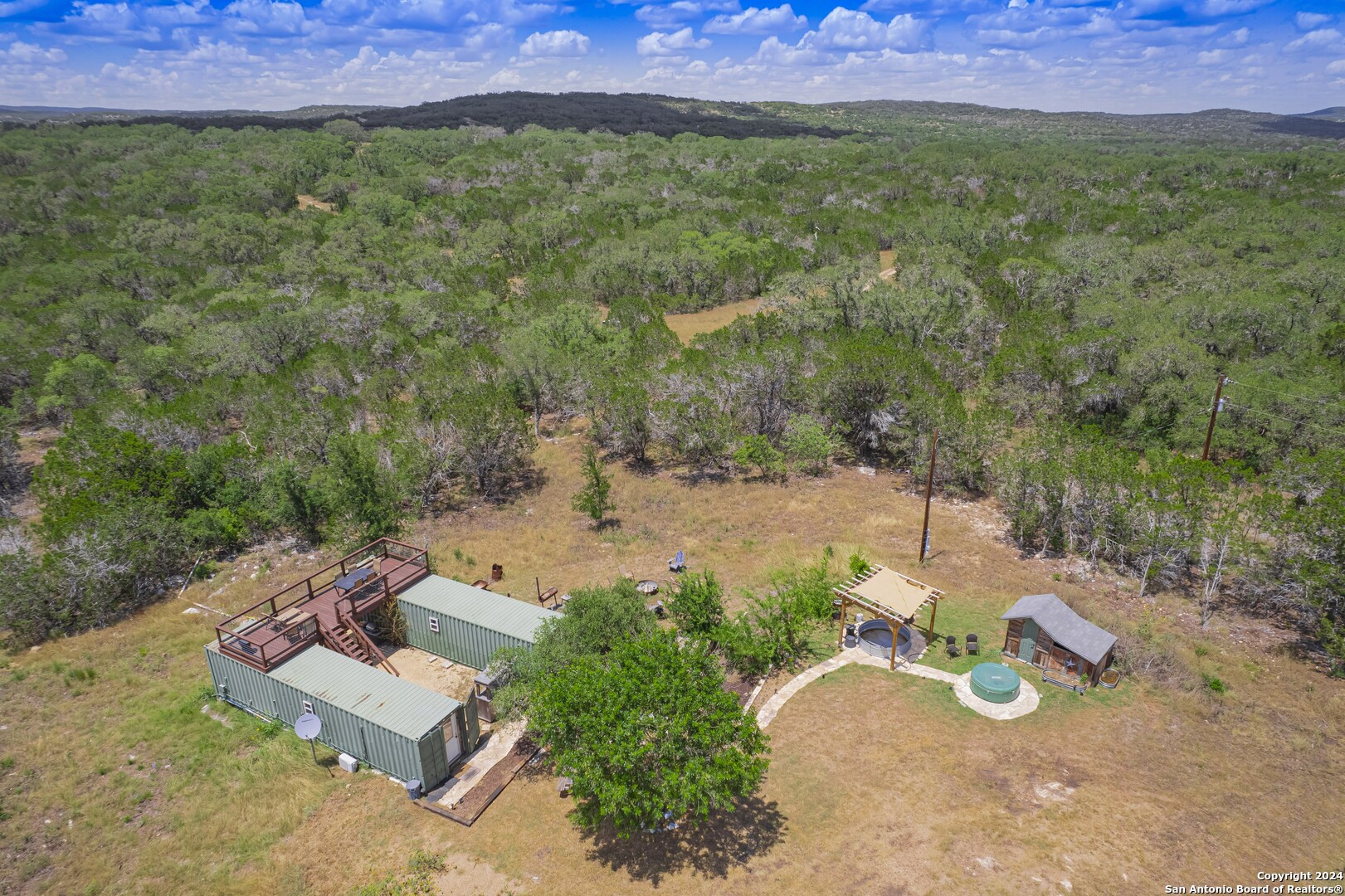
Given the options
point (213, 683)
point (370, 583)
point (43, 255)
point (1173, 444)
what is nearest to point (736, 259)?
point (1173, 444)

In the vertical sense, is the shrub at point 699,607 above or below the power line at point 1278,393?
below

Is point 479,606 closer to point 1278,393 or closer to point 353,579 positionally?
point 353,579

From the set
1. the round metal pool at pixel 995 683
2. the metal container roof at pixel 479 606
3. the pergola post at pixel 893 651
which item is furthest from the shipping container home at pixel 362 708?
the round metal pool at pixel 995 683

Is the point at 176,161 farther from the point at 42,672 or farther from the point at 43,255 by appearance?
the point at 42,672

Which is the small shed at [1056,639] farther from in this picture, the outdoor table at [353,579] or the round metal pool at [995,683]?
the outdoor table at [353,579]

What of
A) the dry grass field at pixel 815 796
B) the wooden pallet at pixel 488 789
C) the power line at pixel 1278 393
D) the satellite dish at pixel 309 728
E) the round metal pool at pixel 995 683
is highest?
the power line at pixel 1278 393

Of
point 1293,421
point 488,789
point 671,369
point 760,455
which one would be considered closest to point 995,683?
point 488,789
